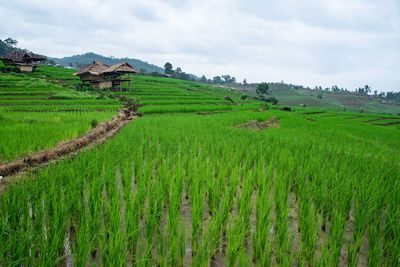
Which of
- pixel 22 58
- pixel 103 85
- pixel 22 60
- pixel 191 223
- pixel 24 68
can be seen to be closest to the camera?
pixel 191 223

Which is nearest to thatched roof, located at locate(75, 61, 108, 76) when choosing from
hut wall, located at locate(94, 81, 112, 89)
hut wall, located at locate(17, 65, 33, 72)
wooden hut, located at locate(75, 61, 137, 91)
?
wooden hut, located at locate(75, 61, 137, 91)

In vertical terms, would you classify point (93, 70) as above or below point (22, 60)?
below

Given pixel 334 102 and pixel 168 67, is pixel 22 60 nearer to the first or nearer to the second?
pixel 168 67

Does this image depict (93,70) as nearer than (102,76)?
Yes

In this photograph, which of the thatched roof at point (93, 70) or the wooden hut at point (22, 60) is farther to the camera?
the wooden hut at point (22, 60)

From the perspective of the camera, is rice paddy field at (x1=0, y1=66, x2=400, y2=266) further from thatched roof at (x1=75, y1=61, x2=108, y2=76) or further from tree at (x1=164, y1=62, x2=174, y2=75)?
tree at (x1=164, y1=62, x2=174, y2=75)

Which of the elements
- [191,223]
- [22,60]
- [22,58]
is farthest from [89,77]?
[191,223]

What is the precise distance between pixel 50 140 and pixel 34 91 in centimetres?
1785

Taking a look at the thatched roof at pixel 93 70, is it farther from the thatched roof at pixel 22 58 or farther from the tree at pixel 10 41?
the tree at pixel 10 41

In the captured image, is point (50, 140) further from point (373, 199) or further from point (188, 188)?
point (373, 199)

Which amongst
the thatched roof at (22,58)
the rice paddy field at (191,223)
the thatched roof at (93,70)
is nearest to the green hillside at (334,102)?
the thatched roof at (93,70)

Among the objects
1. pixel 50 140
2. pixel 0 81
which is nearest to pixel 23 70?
pixel 0 81

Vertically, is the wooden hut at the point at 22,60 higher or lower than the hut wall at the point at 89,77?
higher

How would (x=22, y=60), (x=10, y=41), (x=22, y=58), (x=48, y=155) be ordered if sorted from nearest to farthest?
(x=48, y=155), (x=22, y=58), (x=22, y=60), (x=10, y=41)
